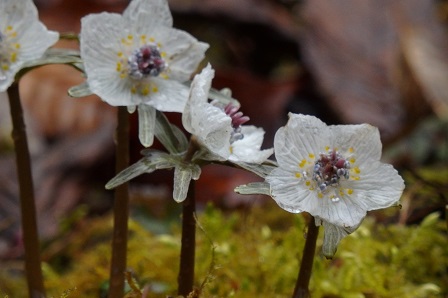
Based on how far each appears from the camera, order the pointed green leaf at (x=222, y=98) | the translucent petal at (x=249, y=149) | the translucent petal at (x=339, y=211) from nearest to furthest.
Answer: the translucent petal at (x=339, y=211)
the translucent petal at (x=249, y=149)
the pointed green leaf at (x=222, y=98)

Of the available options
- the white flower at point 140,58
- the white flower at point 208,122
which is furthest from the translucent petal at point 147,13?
the white flower at point 208,122

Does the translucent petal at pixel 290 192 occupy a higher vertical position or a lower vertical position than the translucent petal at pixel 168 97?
lower

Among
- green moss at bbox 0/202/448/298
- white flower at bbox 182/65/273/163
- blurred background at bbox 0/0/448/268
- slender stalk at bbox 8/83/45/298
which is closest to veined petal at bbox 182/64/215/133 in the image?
white flower at bbox 182/65/273/163

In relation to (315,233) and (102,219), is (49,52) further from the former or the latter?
(102,219)

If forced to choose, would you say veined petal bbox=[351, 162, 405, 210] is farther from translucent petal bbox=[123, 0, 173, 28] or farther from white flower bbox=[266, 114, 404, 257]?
translucent petal bbox=[123, 0, 173, 28]

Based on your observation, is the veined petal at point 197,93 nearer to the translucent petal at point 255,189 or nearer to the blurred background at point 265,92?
the translucent petal at point 255,189

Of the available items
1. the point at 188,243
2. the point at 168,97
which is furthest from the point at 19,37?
the point at 188,243

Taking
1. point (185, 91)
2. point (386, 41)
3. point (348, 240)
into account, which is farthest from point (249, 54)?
point (185, 91)
